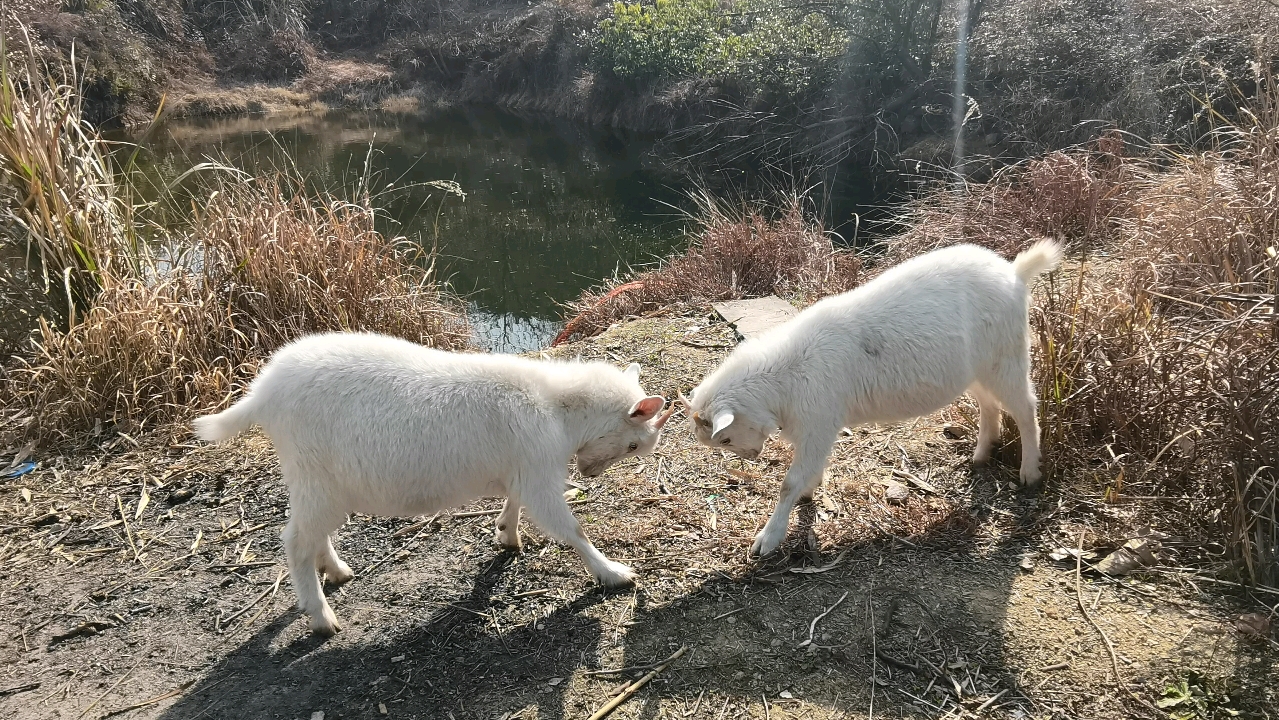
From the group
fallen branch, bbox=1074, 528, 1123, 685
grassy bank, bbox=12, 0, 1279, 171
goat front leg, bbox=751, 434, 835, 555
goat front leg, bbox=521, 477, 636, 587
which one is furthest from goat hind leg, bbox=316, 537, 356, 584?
grassy bank, bbox=12, 0, 1279, 171

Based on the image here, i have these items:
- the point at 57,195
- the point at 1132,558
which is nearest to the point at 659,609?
the point at 1132,558

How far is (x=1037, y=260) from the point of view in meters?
3.82

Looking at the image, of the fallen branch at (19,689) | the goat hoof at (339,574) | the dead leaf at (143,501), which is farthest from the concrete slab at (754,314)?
the fallen branch at (19,689)

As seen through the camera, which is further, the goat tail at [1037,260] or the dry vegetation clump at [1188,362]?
the goat tail at [1037,260]

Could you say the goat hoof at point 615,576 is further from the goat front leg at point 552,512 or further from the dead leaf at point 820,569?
the dead leaf at point 820,569

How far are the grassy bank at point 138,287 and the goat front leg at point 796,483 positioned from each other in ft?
11.7

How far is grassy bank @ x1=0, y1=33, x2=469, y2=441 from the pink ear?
3157 mm

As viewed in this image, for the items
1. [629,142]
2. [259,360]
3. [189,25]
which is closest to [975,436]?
[259,360]

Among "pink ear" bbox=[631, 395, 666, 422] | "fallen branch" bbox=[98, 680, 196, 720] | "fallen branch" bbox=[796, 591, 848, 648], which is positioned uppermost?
"pink ear" bbox=[631, 395, 666, 422]

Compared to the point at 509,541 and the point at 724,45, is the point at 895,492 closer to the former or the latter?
the point at 509,541

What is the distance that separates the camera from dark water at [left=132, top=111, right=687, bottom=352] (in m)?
11.1

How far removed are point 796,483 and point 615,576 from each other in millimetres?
888

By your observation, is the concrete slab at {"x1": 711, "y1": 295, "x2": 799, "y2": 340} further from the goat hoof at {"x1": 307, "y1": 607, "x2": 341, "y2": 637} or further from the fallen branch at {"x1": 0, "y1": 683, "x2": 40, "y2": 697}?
the fallen branch at {"x1": 0, "y1": 683, "x2": 40, "y2": 697}

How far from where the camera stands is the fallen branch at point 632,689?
2859 millimetres
